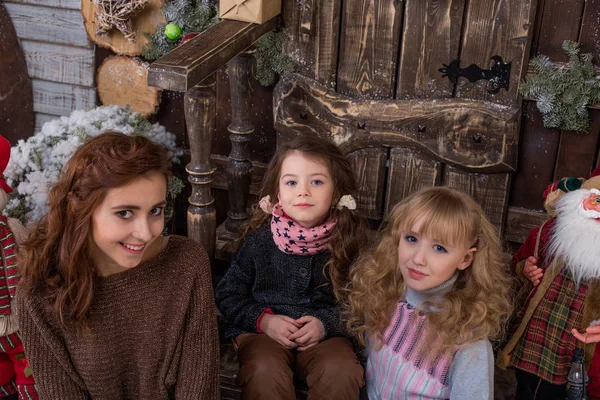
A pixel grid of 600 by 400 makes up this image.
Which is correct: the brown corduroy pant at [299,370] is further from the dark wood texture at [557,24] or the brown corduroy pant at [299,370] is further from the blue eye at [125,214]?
the dark wood texture at [557,24]

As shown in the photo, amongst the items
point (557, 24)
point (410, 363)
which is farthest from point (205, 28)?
point (410, 363)

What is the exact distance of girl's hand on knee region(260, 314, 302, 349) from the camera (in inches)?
93.4

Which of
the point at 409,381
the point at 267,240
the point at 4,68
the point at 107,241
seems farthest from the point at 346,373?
the point at 4,68

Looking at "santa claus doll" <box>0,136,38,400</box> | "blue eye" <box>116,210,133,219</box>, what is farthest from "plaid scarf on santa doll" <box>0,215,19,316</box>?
"blue eye" <box>116,210,133,219</box>

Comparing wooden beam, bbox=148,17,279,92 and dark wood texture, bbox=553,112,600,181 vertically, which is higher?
wooden beam, bbox=148,17,279,92

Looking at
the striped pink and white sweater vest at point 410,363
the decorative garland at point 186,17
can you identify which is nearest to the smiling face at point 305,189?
the striped pink and white sweater vest at point 410,363

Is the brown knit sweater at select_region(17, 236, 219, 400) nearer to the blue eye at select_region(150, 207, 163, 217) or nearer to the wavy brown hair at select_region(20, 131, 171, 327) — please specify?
the wavy brown hair at select_region(20, 131, 171, 327)

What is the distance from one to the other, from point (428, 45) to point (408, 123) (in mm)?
308

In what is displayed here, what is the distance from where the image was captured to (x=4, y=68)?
3385 mm

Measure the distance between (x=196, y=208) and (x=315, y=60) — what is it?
2.57 feet

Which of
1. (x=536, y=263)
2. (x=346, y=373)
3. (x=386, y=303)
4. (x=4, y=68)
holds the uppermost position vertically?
(x=4, y=68)

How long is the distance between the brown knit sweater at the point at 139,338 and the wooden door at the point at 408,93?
3.22 ft

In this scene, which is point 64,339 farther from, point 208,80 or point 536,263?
point 536,263

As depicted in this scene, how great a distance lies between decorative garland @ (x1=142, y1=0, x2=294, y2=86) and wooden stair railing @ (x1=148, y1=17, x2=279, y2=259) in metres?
0.10
